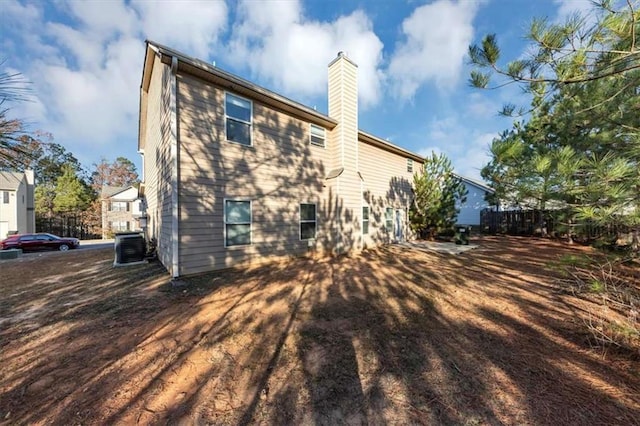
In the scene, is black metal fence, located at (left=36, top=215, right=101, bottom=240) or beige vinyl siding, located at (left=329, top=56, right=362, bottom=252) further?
black metal fence, located at (left=36, top=215, right=101, bottom=240)

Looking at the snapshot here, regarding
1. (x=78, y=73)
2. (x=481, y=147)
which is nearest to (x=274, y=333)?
(x=481, y=147)

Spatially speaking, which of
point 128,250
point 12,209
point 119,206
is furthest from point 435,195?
point 119,206

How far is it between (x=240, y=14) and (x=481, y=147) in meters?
9.08

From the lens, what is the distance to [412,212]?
511 inches

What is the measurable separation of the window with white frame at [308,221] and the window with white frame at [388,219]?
445 centimetres

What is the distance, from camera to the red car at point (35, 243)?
12.9 m

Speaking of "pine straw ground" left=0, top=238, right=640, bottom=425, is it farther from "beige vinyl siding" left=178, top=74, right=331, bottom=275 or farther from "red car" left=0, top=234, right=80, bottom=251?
"red car" left=0, top=234, right=80, bottom=251

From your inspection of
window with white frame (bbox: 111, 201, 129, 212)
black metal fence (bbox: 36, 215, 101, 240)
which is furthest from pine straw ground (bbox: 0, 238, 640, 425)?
black metal fence (bbox: 36, 215, 101, 240)

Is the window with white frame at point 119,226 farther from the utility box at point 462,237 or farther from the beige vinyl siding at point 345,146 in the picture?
the utility box at point 462,237

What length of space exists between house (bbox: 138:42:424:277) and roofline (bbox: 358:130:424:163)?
93mm

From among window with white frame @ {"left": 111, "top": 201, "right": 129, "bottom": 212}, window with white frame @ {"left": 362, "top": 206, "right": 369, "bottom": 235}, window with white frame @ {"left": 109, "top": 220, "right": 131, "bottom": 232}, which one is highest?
window with white frame @ {"left": 111, "top": 201, "right": 129, "bottom": 212}

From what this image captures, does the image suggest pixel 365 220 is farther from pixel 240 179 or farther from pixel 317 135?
pixel 240 179

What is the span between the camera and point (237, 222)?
683 cm

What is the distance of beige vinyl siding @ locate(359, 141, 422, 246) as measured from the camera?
35.4 ft
